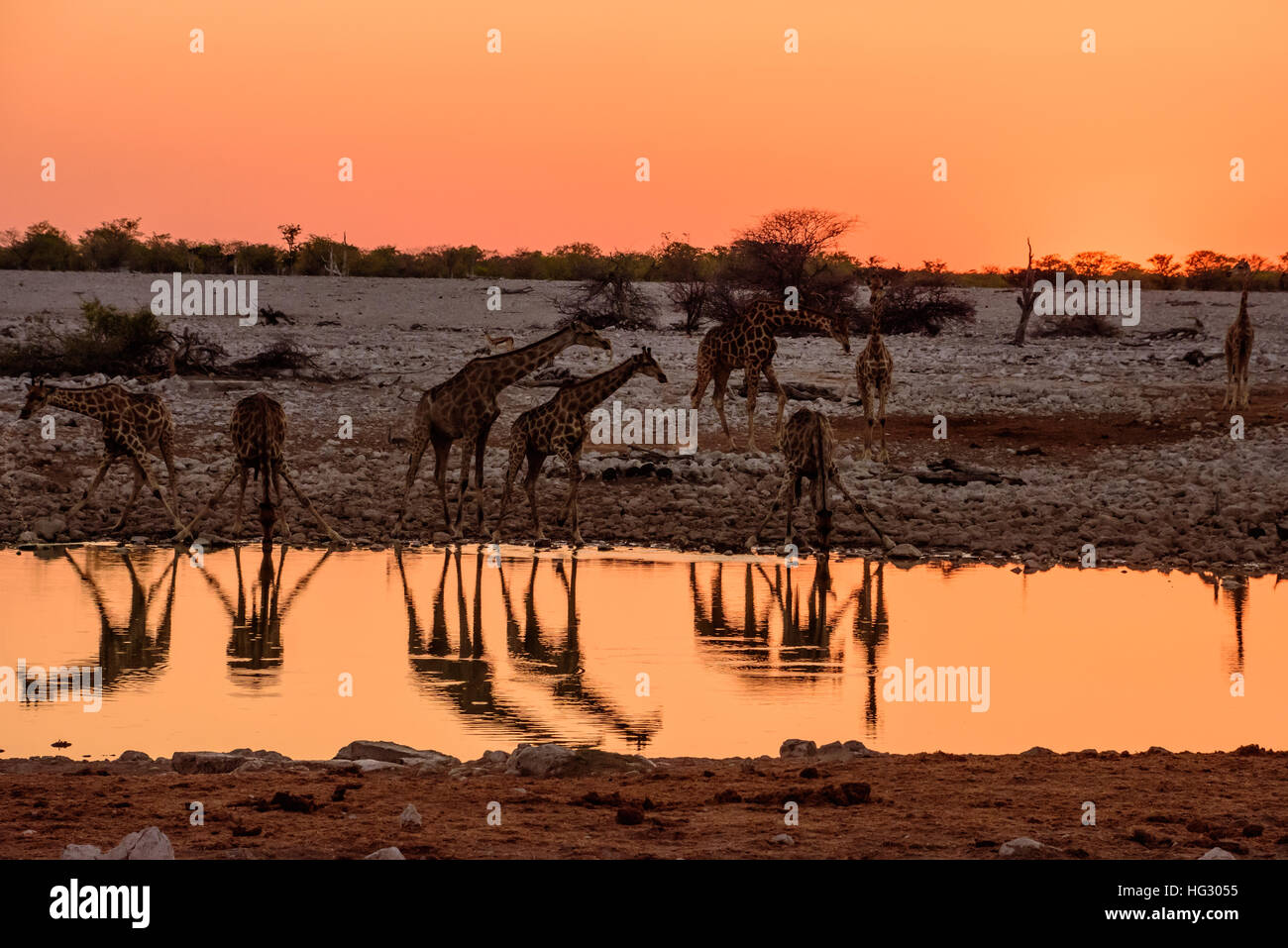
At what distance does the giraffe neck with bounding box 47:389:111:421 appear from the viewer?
57.3 ft

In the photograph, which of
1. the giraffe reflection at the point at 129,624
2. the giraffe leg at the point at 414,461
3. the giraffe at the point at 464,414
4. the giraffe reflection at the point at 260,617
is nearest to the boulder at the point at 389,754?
the giraffe reflection at the point at 260,617

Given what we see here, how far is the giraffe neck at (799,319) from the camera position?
23828mm

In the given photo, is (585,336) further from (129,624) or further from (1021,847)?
(1021,847)

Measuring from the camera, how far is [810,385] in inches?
1086

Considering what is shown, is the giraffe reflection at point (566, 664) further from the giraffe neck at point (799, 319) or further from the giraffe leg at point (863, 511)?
the giraffe neck at point (799, 319)

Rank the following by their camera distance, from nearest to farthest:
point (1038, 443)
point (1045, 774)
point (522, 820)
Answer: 1. point (522, 820)
2. point (1045, 774)
3. point (1038, 443)

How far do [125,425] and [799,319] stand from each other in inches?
399

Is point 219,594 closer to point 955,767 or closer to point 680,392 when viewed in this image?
point 955,767

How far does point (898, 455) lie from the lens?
2217cm

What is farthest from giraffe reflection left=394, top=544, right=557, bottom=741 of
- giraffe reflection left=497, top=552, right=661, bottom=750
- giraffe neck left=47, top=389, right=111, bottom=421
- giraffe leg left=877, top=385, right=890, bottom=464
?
giraffe leg left=877, top=385, right=890, bottom=464

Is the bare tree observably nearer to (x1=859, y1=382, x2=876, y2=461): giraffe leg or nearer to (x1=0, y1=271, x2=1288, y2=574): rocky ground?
(x1=0, y1=271, x2=1288, y2=574): rocky ground

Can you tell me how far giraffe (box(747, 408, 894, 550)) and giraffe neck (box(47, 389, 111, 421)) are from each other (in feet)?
22.3
